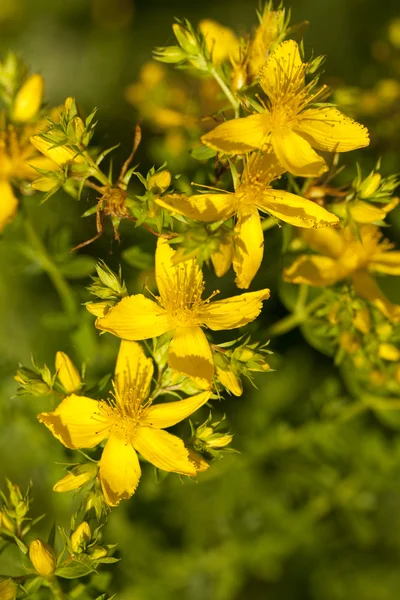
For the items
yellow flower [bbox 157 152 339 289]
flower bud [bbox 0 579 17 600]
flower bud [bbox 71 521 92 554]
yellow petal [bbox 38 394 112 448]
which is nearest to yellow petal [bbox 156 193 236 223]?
yellow flower [bbox 157 152 339 289]

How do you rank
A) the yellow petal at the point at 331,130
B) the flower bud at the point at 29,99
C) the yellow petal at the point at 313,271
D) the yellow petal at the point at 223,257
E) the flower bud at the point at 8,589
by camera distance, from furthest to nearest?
the flower bud at the point at 29,99 < the yellow petal at the point at 313,271 < the yellow petal at the point at 331,130 < the yellow petal at the point at 223,257 < the flower bud at the point at 8,589

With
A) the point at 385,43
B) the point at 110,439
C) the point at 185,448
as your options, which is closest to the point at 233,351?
the point at 185,448

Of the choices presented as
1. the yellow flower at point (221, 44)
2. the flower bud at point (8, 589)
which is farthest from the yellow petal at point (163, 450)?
the yellow flower at point (221, 44)

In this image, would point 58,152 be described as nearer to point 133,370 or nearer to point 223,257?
point 223,257

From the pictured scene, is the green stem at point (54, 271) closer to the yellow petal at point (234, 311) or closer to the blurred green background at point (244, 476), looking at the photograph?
the blurred green background at point (244, 476)

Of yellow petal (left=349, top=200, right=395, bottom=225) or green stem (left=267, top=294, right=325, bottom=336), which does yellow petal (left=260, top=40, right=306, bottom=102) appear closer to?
yellow petal (left=349, top=200, right=395, bottom=225)

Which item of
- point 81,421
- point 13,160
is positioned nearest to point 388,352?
point 81,421

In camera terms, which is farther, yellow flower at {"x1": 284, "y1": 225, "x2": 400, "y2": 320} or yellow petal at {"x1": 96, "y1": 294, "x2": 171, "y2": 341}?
yellow flower at {"x1": 284, "y1": 225, "x2": 400, "y2": 320}
